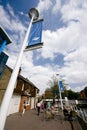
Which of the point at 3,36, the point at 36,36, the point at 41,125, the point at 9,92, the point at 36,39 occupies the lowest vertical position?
the point at 41,125

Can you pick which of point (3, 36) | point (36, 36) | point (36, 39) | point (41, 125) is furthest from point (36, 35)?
point (41, 125)

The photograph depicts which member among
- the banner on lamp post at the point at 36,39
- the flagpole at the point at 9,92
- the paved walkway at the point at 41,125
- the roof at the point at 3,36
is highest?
the roof at the point at 3,36

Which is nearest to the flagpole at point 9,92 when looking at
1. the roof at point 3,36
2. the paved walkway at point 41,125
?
the roof at point 3,36

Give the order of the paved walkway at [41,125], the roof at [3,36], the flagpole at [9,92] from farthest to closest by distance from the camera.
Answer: the paved walkway at [41,125], the roof at [3,36], the flagpole at [9,92]

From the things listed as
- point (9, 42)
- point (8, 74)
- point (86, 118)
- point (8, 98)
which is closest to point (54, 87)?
point (8, 74)

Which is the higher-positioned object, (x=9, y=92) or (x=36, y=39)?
(x=36, y=39)

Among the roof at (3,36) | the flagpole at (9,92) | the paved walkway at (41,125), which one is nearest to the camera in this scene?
the flagpole at (9,92)

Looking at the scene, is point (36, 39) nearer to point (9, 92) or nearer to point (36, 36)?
point (36, 36)

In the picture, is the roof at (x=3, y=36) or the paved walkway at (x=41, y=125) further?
the paved walkway at (x=41, y=125)

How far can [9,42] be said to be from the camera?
21.9 ft

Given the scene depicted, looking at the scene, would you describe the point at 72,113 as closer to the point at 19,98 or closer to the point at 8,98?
the point at 8,98

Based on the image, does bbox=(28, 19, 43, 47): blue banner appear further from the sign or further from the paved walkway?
the paved walkway

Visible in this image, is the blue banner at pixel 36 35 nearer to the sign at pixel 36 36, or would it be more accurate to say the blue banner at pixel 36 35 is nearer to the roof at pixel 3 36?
the sign at pixel 36 36

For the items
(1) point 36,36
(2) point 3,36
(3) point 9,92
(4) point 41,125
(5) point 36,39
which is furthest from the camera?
(4) point 41,125
